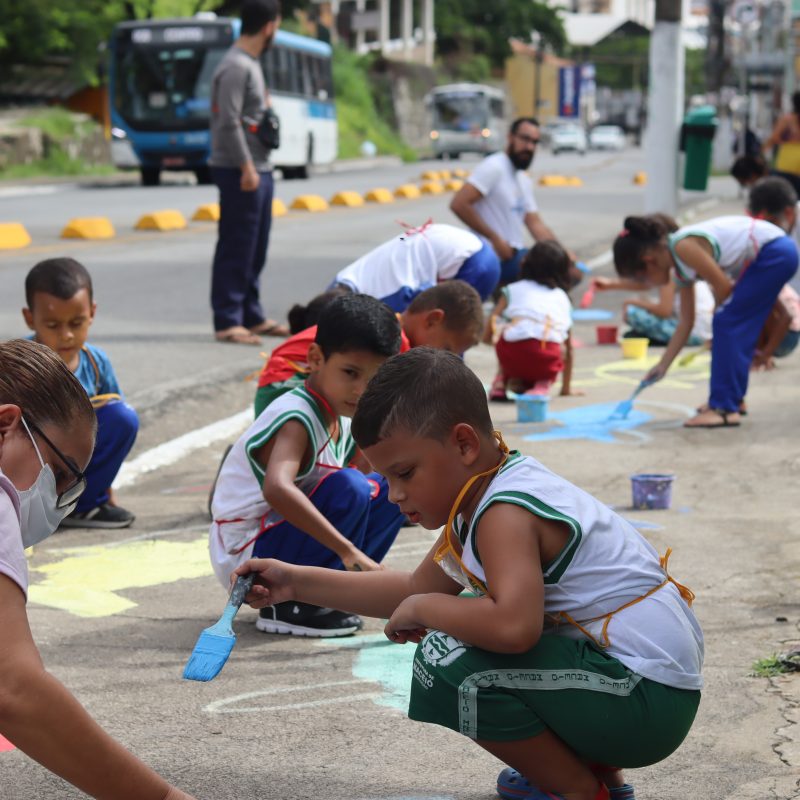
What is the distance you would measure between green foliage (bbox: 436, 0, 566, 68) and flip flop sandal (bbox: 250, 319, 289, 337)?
7279 cm

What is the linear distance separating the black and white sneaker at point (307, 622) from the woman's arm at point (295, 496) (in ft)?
0.91

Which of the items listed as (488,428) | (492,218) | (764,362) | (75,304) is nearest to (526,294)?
(492,218)

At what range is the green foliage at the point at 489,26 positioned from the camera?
8006 cm

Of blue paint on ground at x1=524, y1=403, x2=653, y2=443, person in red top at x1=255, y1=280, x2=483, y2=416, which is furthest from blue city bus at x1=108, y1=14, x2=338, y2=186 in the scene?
person in red top at x1=255, y1=280, x2=483, y2=416

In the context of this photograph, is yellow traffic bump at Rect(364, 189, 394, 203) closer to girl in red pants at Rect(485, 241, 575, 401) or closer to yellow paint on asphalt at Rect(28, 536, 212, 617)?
girl in red pants at Rect(485, 241, 575, 401)

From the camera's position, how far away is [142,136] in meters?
27.7

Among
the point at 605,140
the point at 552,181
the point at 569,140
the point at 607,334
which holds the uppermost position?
the point at 607,334

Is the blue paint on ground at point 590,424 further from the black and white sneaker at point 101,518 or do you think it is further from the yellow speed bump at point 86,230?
the yellow speed bump at point 86,230

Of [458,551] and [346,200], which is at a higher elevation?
[458,551]

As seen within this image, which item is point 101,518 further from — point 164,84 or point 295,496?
point 164,84

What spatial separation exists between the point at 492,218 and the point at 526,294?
122 centimetres

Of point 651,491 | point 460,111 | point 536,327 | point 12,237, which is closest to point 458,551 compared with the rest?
point 651,491

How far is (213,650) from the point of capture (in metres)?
2.79

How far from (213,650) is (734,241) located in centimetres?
468
